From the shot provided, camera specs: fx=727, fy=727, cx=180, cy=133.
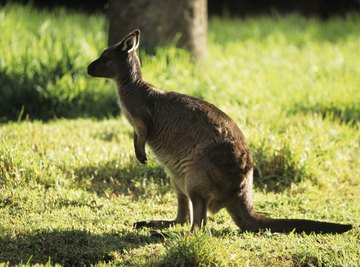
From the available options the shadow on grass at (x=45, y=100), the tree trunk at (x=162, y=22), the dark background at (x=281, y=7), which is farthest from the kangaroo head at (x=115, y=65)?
the dark background at (x=281, y=7)

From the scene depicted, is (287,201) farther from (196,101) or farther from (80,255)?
(80,255)

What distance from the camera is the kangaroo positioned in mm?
4906

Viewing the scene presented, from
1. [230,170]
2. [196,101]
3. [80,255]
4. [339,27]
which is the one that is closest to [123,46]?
[196,101]

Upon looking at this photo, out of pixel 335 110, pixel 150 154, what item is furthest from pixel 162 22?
pixel 150 154

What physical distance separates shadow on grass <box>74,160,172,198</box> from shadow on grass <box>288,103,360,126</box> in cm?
227

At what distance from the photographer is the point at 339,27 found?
12.8 meters

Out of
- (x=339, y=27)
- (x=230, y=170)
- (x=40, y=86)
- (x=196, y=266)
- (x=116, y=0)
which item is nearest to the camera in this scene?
(x=196, y=266)

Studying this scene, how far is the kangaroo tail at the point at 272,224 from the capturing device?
505 centimetres

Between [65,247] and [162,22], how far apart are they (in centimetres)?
469

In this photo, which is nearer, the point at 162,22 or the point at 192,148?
the point at 192,148

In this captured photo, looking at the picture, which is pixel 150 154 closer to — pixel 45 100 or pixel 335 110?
pixel 45 100

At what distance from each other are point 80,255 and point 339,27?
914cm

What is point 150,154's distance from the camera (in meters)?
6.52

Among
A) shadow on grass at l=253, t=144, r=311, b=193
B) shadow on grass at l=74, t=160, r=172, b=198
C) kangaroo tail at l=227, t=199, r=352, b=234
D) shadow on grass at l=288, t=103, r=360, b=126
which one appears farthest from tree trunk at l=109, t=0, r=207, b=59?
kangaroo tail at l=227, t=199, r=352, b=234
